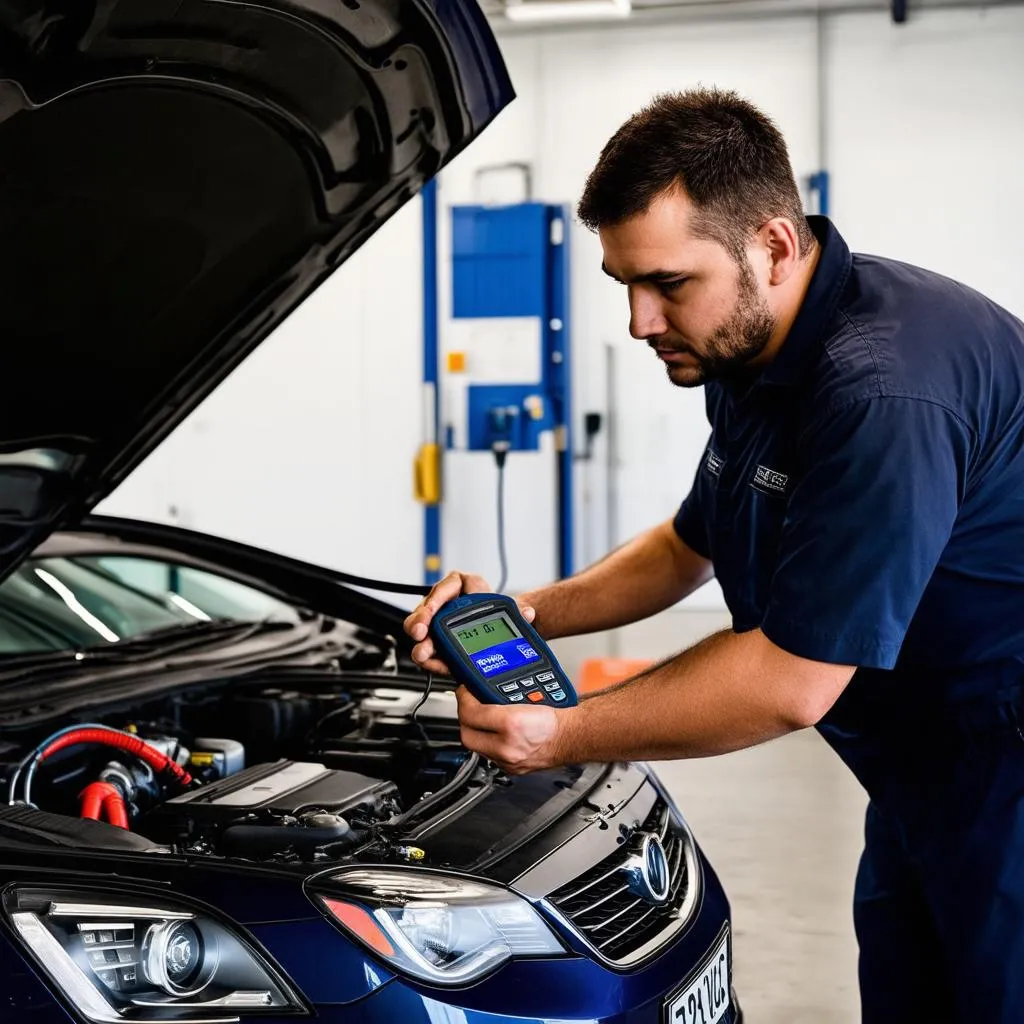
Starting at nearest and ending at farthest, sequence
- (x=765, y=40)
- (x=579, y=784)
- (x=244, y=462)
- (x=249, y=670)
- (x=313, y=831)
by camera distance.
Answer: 1. (x=313, y=831)
2. (x=579, y=784)
3. (x=249, y=670)
4. (x=765, y=40)
5. (x=244, y=462)

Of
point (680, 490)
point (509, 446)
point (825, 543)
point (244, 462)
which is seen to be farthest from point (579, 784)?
point (244, 462)

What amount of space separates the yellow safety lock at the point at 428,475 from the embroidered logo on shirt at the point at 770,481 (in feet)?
18.6

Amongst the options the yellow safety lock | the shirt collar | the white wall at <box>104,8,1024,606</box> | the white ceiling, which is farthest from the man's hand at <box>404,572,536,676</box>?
the white ceiling

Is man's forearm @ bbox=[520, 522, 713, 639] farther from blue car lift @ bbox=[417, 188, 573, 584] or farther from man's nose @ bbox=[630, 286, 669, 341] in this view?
blue car lift @ bbox=[417, 188, 573, 584]

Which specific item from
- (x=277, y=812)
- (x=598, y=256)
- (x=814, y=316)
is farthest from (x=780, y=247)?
(x=598, y=256)

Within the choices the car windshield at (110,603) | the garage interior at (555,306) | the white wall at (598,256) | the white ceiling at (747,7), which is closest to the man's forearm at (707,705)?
the car windshield at (110,603)

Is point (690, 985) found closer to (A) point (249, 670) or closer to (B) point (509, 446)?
Answer: (A) point (249, 670)

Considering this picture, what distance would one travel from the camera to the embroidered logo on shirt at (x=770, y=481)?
1.53 m

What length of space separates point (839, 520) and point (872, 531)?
1.3 inches

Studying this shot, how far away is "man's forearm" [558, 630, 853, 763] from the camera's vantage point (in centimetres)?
135

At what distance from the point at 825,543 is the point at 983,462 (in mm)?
228

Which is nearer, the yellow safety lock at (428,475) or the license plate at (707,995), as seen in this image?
the license plate at (707,995)

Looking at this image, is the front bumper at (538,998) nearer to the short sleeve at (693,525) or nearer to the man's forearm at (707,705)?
the man's forearm at (707,705)

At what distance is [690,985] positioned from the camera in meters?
1.67
